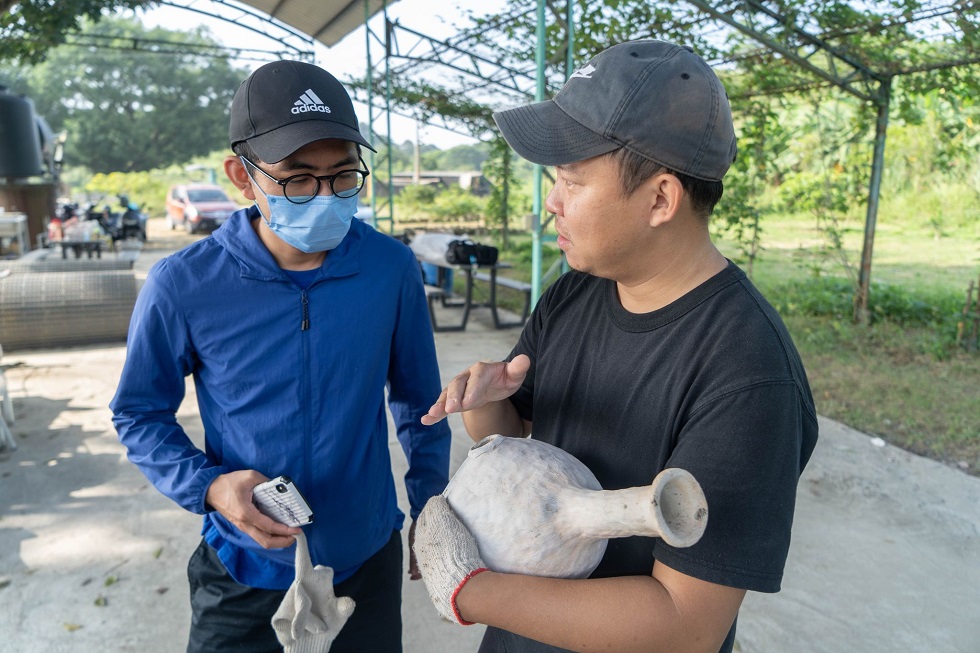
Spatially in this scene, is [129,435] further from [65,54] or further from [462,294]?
[65,54]

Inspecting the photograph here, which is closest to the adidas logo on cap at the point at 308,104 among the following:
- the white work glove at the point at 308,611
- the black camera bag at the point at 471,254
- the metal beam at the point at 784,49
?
the white work glove at the point at 308,611

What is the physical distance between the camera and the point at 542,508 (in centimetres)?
101

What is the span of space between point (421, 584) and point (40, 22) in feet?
35.0

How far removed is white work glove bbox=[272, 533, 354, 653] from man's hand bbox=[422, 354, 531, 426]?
527 mm

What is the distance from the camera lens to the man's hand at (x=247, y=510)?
1467 millimetres

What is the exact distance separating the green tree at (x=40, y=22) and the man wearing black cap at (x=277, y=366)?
10.3 m

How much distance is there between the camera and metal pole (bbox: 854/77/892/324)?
22.6ft

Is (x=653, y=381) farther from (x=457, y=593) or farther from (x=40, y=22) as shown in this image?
(x=40, y=22)

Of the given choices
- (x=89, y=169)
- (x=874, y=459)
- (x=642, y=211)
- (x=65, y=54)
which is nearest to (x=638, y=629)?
(x=642, y=211)

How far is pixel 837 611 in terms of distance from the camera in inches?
117

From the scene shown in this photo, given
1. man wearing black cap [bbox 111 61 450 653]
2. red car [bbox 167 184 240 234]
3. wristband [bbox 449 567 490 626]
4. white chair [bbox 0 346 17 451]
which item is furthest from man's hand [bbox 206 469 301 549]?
red car [bbox 167 184 240 234]

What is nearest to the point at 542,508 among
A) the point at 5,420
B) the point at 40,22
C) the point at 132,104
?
the point at 5,420

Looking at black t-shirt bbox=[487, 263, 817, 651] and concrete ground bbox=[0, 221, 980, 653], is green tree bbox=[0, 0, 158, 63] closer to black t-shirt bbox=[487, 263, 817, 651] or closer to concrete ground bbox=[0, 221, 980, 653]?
concrete ground bbox=[0, 221, 980, 653]

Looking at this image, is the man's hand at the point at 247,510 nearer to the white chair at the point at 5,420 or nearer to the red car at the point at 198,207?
the white chair at the point at 5,420
